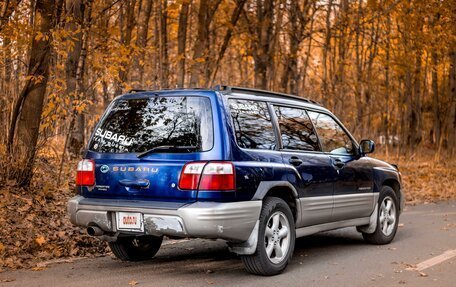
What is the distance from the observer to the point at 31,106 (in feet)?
33.1

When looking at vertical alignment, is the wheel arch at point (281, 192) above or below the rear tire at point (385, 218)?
above

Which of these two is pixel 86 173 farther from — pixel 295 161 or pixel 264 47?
pixel 264 47

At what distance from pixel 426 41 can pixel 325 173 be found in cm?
1626

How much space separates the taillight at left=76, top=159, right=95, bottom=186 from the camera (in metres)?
6.39

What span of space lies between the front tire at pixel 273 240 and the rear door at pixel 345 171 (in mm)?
1152

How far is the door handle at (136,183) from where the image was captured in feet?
19.5

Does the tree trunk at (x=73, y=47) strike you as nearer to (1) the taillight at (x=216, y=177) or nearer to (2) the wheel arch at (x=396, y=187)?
(1) the taillight at (x=216, y=177)

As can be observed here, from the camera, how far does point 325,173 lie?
23.9 feet

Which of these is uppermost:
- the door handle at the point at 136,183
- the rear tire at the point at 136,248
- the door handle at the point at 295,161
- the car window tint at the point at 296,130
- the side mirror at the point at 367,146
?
the car window tint at the point at 296,130

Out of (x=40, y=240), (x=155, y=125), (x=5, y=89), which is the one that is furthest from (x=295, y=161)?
(x=5, y=89)

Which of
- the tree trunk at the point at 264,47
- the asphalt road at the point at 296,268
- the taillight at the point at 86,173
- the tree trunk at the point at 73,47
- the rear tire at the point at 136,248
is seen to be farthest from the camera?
the tree trunk at the point at 264,47

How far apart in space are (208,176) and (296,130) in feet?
5.83

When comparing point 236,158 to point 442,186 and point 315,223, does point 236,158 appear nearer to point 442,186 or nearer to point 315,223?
point 315,223

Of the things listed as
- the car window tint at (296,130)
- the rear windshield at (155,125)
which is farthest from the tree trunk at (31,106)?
the car window tint at (296,130)
